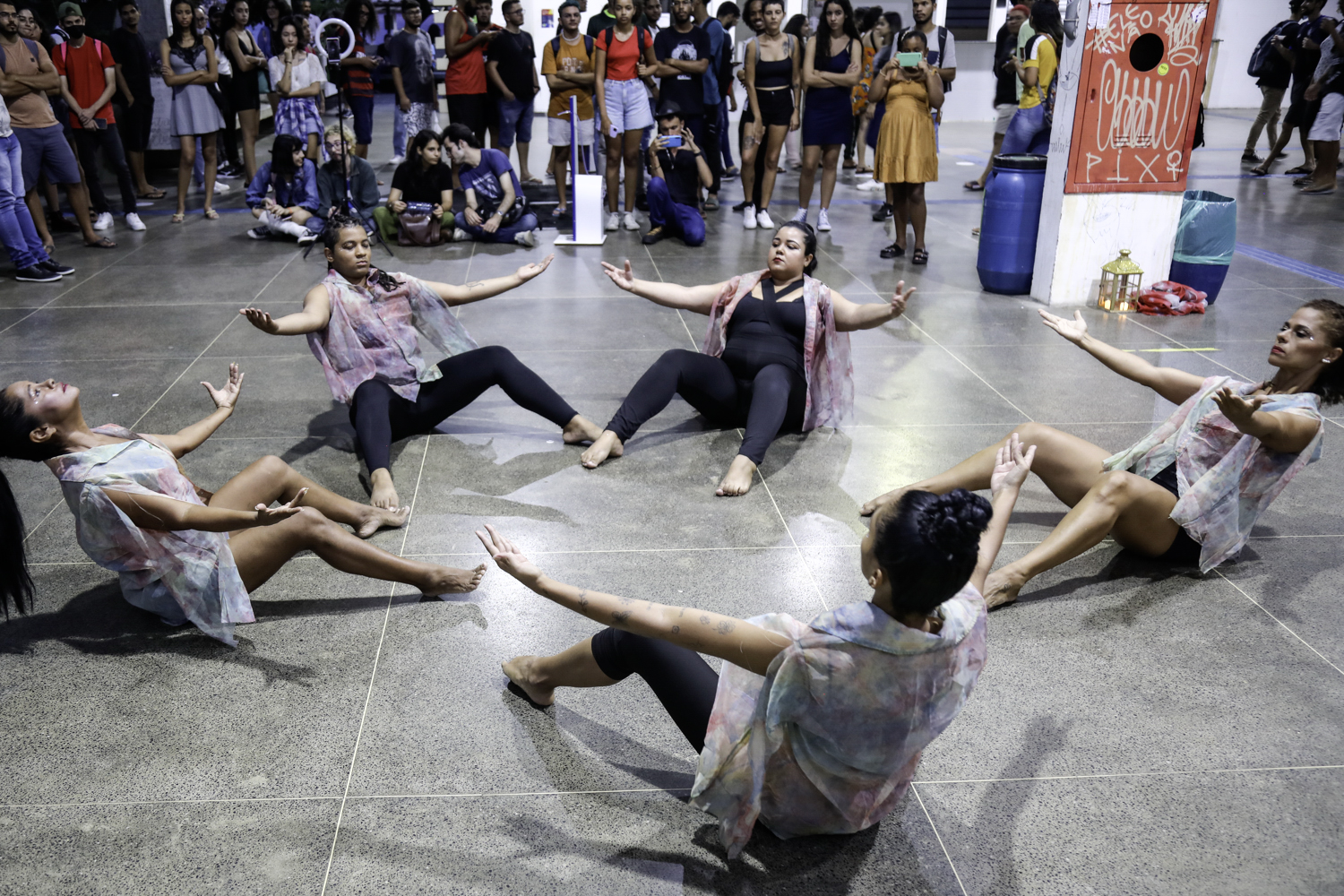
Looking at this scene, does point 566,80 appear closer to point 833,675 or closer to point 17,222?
point 17,222

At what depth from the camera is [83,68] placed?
8719 mm

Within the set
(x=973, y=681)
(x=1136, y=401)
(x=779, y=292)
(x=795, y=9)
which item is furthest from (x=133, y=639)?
(x=795, y=9)

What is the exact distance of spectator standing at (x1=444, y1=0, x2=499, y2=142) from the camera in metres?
9.76

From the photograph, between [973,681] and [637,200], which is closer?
[973,681]

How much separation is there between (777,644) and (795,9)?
1783cm

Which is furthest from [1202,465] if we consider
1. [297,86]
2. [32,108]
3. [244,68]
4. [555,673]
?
[244,68]

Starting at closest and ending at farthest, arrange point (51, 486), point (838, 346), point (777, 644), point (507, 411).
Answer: point (777, 644) → point (51, 486) → point (838, 346) → point (507, 411)

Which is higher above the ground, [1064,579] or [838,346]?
[838,346]

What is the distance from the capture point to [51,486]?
14.1ft

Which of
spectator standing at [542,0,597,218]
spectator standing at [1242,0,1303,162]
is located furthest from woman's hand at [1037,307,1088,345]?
spectator standing at [1242,0,1303,162]

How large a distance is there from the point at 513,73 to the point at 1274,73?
29.2 ft

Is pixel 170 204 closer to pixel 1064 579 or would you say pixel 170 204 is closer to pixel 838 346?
pixel 838 346

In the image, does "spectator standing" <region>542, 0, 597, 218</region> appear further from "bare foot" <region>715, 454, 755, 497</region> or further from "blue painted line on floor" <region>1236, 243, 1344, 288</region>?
"bare foot" <region>715, 454, 755, 497</region>

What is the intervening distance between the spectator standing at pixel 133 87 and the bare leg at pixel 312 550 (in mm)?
7950
